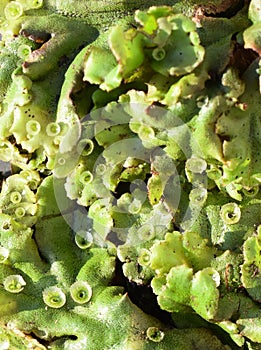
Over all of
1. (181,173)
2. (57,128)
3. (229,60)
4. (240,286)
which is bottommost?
(240,286)

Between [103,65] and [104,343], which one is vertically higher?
[103,65]

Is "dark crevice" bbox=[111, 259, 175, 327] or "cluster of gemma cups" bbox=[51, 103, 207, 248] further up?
"cluster of gemma cups" bbox=[51, 103, 207, 248]

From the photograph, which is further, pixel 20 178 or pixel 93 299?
pixel 20 178

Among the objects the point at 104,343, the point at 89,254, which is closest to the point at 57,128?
the point at 89,254

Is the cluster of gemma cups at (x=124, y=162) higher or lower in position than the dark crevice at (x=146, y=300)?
higher

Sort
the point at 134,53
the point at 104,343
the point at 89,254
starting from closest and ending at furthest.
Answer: the point at 134,53
the point at 104,343
the point at 89,254

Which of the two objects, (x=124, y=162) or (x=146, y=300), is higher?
(x=124, y=162)

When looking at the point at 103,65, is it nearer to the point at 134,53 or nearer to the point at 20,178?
the point at 134,53

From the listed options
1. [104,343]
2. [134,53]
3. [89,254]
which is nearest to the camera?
[134,53]
